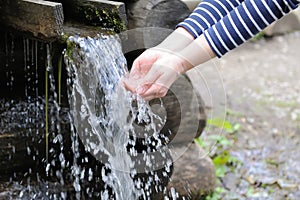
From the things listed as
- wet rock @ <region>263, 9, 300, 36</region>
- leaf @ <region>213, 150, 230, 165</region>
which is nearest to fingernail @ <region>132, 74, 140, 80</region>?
leaf @ <region>213, 150, 230, 165</region>

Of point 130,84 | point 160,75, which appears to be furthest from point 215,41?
point 130,84

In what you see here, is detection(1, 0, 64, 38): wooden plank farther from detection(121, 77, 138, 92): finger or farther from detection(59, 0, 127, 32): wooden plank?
detection(121, 77, 138, 92): finger

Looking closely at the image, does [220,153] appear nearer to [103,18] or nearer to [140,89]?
[103,18]

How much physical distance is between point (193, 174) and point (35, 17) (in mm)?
1565

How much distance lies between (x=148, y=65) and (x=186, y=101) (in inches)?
50.1

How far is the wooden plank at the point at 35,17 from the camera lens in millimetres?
1967

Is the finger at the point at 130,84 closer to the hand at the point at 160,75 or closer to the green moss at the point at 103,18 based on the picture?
the hand at the point at 160,75

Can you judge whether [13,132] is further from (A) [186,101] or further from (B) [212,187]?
(B) [212,187]

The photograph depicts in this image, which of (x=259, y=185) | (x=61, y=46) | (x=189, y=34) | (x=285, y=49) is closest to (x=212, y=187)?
(x=259, y=185)

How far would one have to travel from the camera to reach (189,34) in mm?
1766

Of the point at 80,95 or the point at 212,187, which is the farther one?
the point at 212,187

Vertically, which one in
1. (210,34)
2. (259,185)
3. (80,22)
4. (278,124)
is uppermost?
(80,22)

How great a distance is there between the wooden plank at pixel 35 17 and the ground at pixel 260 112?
778mm

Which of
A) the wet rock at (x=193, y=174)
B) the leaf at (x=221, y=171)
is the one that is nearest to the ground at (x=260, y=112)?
the leaf at (x=221, y=171)
